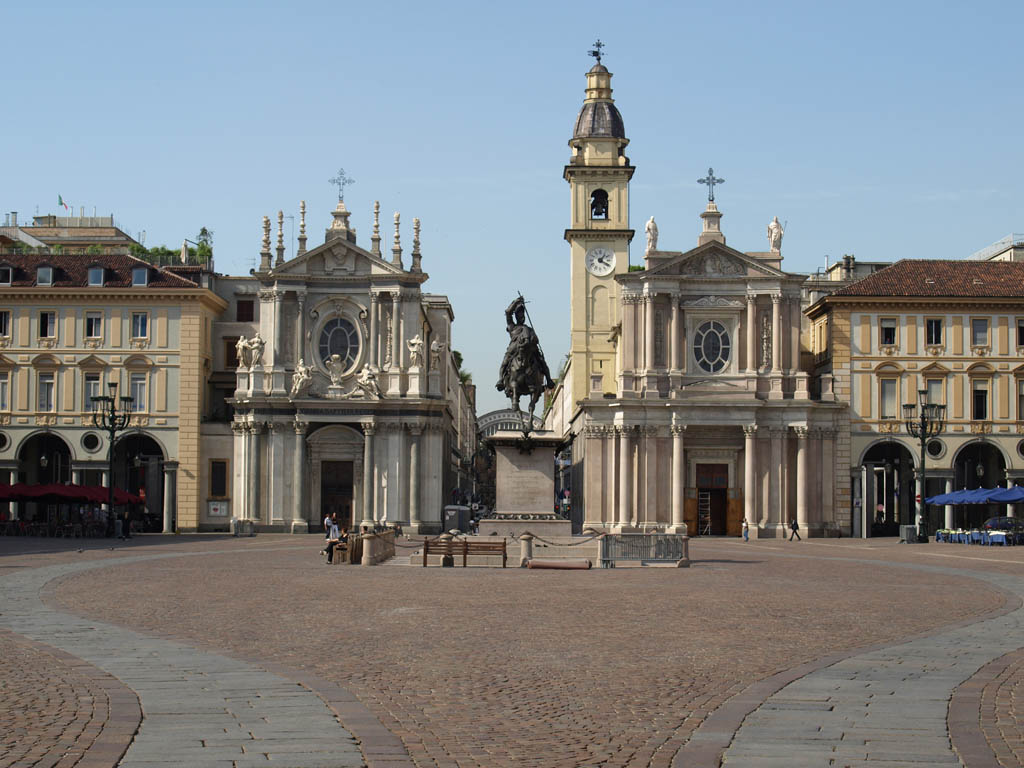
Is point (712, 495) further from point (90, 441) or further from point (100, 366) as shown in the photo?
point (100, 366)

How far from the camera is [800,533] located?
2881 inches

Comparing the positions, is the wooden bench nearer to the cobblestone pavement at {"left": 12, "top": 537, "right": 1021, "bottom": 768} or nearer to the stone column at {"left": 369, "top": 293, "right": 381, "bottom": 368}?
the cobblestone pavement at {"left": 12, "top": 537, "right": 1021, "bottom": 768}

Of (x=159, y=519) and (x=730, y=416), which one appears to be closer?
(x=730, y=416)

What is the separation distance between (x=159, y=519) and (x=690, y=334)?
3262cm

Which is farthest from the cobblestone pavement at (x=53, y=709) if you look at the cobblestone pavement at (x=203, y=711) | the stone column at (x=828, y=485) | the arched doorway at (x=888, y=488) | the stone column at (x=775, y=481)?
the arched doorway at (x=888, y=488)

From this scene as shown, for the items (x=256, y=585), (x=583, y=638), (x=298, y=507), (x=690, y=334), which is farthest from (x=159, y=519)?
(x=583, y=638)

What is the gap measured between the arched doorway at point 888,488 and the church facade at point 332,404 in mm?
25305

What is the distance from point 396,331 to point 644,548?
3660cm

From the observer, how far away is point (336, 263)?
76.9 meters

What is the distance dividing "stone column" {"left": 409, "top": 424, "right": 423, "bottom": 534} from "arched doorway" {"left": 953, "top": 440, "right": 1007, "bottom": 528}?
2945cm

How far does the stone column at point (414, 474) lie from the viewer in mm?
74938

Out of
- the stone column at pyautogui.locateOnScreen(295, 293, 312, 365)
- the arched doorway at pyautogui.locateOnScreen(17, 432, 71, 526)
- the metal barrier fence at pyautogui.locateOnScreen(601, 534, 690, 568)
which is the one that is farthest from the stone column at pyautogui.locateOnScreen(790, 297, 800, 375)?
the arched doorway at pyautogui.locateOnScreen(17, 432, 71, 526)

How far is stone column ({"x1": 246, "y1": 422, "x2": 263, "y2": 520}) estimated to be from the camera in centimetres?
7475

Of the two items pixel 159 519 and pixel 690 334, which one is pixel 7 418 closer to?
pixel 159 519
